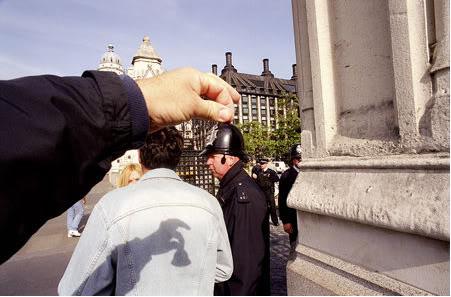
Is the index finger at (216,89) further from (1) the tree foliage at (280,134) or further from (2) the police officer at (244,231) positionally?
(1) the tree foliage at (280,134)

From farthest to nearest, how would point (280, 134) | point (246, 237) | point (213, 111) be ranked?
point (280, 134) → point (246, 237) → point (213, 111)

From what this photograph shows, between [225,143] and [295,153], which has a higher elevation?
[225,143]

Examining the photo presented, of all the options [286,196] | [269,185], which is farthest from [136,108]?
[269,185]

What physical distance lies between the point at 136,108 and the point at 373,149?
1.99m

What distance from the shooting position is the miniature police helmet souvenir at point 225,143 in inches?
145

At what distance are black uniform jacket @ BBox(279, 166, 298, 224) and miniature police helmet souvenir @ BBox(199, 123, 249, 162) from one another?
2.04m

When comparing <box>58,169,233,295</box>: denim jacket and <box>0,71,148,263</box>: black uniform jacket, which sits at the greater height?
<box>0,71,148,263</box>: black uniform jacket

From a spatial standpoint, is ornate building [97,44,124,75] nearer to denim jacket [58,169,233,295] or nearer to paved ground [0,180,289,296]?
paved ground [0,180,289,296]

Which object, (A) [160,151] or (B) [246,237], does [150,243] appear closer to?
(A) [160,151]

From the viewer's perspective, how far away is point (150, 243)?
71.8 inches

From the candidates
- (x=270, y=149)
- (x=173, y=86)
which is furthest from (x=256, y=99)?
(x=173, y=86)

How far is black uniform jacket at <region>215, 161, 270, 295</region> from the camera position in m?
2.95

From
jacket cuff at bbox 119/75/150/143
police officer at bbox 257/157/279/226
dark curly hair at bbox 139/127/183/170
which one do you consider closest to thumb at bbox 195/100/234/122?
jacket cuff at bbox 119/75/150/143

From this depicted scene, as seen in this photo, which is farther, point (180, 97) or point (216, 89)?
point (216, 89)
